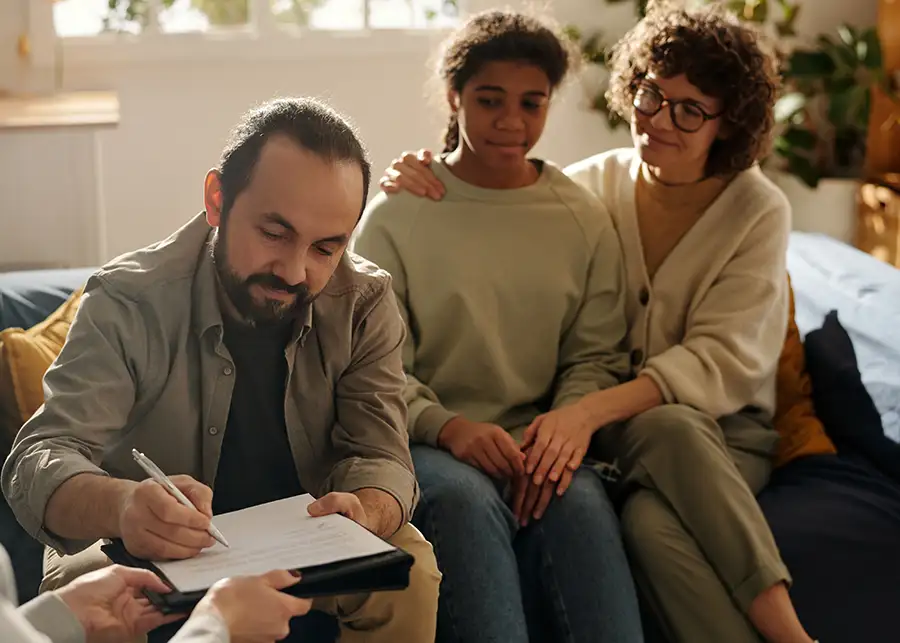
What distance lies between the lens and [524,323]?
6.91 feet

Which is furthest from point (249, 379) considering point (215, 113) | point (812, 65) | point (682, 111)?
point (812, 65)

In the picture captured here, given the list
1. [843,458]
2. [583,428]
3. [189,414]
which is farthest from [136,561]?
[843,458]

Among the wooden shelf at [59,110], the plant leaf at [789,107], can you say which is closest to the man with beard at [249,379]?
the wooden shelf at [59,110]

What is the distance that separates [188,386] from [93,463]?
0.17 meters

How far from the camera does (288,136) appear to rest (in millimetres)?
1467

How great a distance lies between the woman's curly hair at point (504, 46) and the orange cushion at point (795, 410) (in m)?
0.69

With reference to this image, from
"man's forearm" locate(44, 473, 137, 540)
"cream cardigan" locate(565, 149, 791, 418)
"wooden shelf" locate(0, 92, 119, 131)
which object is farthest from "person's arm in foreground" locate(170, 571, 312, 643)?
"wooden shelf" locate(0, 92, 119, 131)

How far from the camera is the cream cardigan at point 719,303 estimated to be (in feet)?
6.70

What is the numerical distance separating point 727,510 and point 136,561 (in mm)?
→ 936

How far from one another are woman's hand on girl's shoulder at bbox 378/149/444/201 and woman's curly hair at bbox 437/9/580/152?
148 mm

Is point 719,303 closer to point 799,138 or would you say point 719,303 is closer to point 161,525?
point 161,525

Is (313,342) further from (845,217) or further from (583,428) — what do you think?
(845,217)

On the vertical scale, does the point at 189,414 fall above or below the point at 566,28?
below

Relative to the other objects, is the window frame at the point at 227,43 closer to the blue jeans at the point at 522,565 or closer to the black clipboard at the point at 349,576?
the blue jeans at the point at 522,565
